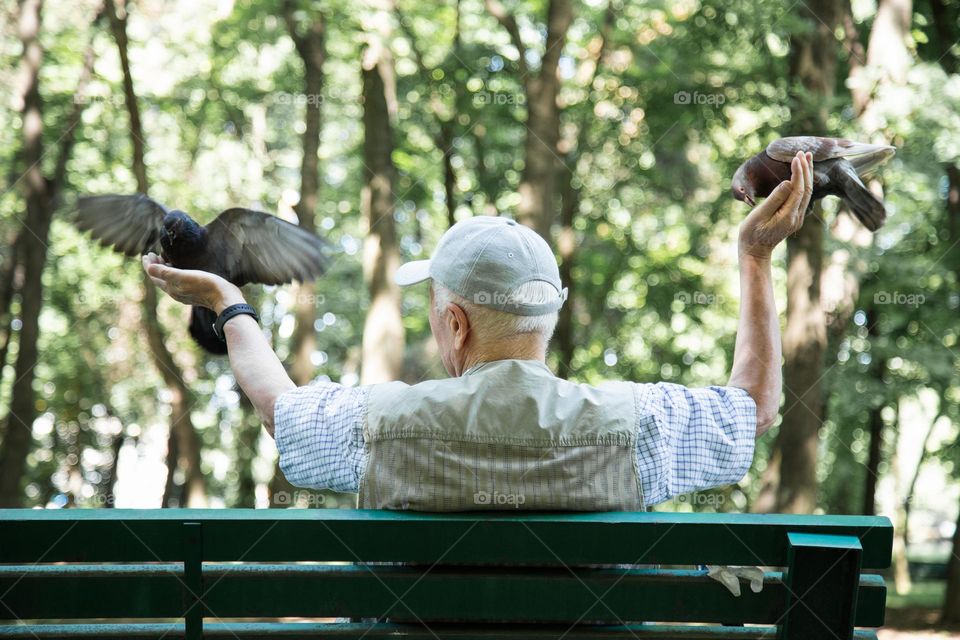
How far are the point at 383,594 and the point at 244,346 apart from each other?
0.59 m

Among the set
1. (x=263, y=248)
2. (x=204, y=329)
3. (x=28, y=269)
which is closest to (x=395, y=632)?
(x=204, y=329)

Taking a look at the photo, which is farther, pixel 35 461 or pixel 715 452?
pixel 35 461

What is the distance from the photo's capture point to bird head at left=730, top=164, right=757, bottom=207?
90.1 inches

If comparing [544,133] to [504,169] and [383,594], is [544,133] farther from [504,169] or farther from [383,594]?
[383,594]

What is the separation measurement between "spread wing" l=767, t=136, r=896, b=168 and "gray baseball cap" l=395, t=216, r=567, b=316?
669 millimetres

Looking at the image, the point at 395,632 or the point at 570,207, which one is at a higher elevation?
the point at 570,207

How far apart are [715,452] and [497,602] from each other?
1.73ft

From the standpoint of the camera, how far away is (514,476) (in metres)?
1.75

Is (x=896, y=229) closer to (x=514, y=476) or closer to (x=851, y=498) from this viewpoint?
(x=851, y=498)

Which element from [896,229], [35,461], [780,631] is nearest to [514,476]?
[780,631]

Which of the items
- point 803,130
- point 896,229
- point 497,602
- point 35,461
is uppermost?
point 803,130

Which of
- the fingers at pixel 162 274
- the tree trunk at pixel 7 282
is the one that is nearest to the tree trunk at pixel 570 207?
the tree trunk at pixel 7 282

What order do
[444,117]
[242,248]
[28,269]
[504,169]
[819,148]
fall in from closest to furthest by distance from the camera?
1. [819,148]
2. [242,248]
3. [28,269]
4. [444,117]
5. [504,169]

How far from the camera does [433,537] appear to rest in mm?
1669
